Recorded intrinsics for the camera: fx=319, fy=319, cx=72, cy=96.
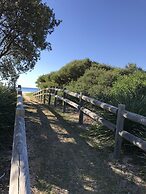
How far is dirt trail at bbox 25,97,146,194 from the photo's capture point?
5.53 m

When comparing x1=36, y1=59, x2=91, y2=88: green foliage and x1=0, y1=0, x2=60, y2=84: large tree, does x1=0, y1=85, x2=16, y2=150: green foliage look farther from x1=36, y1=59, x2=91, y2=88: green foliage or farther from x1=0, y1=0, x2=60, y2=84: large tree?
x1=36, y1=59, x2=91, y2=88: green foliage

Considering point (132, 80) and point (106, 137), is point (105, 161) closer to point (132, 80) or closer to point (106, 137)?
point (106, 137)

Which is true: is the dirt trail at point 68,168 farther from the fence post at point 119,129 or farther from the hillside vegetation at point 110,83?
the hillside vegetation at point 110,83

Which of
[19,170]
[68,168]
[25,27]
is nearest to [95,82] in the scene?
[25,27]

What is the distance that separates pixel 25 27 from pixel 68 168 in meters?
15.7

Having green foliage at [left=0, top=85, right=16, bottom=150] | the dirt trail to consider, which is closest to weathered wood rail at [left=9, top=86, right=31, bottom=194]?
the dirt trail

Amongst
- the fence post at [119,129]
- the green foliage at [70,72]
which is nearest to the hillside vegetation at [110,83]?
the green foliage at [70,72]

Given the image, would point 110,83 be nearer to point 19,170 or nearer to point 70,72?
point 70,72

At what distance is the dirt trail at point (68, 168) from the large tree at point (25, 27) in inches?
493

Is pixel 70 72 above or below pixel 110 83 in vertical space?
above

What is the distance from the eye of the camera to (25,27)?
20688mm

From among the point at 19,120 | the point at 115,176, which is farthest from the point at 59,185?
the point at 19,120

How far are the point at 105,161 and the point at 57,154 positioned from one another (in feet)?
3.65

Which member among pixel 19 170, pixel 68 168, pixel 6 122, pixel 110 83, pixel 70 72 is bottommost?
pixel 68 168
